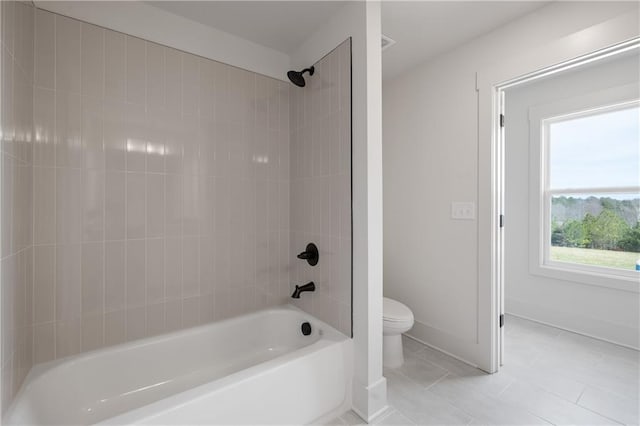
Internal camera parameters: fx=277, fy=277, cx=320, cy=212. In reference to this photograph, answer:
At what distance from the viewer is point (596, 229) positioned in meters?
2.69

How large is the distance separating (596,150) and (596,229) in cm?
76

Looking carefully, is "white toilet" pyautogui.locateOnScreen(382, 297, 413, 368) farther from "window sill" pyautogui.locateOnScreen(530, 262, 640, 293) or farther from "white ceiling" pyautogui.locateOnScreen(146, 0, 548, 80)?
"white ceiling" pyautogui.locateOnScreen(146, 0, 548, 80)

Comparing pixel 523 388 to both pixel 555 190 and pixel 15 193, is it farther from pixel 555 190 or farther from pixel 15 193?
pixel 15 193

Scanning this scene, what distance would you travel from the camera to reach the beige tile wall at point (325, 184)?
1663 millimetres

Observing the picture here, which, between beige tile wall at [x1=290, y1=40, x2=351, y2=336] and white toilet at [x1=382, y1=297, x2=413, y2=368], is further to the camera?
white toilet at [x1=382, y1=297, x2=413, y2=368]

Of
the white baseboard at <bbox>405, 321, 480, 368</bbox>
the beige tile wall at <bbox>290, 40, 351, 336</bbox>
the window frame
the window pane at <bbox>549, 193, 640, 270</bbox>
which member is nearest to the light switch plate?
the white baseboard at <bbox>405, 321, 480, 368</bbox>

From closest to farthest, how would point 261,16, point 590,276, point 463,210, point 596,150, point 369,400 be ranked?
point 369,400 → point 261,16 → point 463,210 → point 590,276 → point 596,150

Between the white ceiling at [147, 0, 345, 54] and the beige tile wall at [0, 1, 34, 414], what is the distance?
2.46 feet

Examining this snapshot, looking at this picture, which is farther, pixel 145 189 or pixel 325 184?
pixel 325 184

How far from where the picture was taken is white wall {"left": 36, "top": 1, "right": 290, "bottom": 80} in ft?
4.90

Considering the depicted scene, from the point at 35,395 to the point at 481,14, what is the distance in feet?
10.2

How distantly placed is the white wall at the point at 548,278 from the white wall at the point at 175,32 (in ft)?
8.58

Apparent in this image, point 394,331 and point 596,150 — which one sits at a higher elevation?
point 596,150

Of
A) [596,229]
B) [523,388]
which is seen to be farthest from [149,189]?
[596,229]
